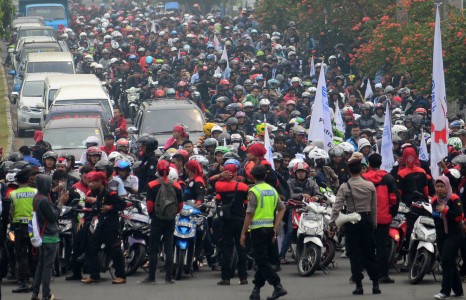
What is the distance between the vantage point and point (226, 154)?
65.7 feet

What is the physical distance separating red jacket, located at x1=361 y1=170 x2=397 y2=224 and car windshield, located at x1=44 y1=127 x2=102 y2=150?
1029 centimetres

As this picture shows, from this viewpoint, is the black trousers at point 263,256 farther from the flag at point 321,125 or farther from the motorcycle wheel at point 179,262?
the flag at point 321,125

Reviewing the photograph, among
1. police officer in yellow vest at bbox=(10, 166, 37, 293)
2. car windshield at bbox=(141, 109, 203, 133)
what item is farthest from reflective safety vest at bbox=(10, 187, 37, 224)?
car windshield at bbox=(141, 109, 203, 133)

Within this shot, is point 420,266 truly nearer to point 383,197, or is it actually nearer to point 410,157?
point 383,197

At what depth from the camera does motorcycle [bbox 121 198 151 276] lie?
1822 cm

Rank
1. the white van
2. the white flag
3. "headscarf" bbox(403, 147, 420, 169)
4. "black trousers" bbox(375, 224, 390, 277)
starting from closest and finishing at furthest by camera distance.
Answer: "black trousers" bbox(375, 224, 390, 277) → "headscarf" bbox(403, 147, 420, 169) → the white flag → the white van

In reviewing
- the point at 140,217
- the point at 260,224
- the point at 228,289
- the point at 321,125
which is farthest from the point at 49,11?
the point at 260,224

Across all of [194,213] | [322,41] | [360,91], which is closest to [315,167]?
[194,213]

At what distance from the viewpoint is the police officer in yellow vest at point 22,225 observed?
17047mm

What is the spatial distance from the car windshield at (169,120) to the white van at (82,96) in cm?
325

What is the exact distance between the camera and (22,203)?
56.2 feet

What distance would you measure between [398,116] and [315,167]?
286 inches

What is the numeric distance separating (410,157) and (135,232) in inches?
143

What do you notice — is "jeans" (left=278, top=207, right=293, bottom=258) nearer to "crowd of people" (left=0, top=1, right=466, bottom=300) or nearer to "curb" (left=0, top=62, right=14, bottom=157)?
"crowd of people" (left=0, top=1, right=466, bottom=300)
